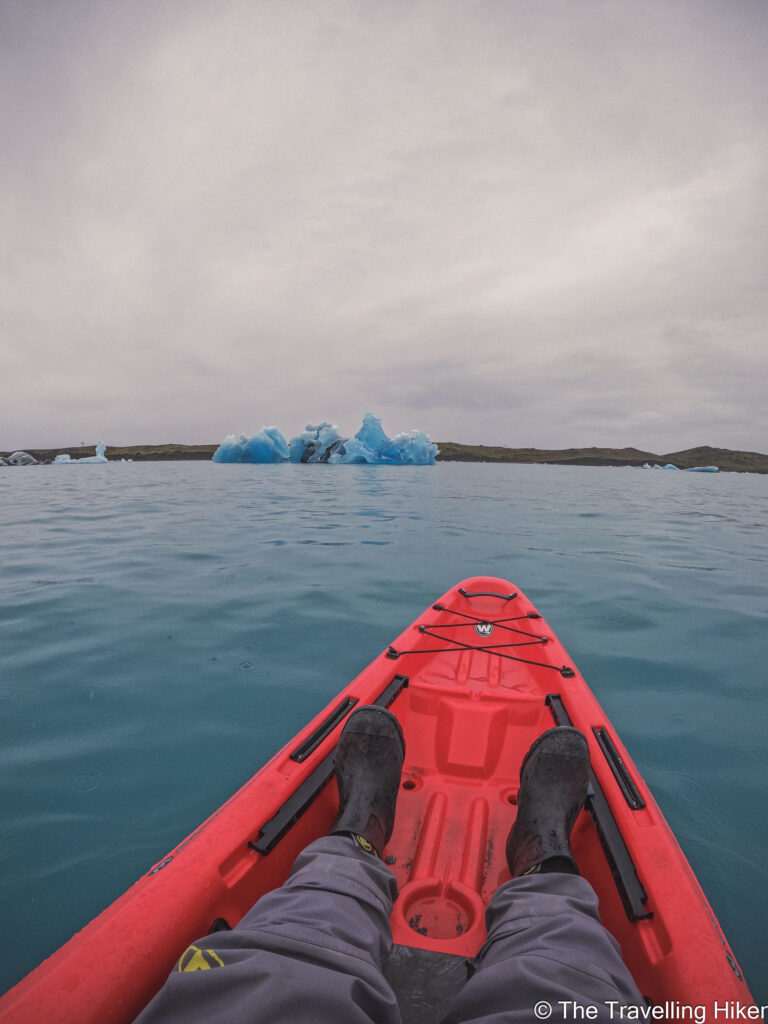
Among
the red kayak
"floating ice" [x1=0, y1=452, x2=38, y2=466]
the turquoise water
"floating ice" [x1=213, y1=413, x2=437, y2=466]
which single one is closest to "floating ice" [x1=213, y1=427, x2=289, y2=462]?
"floating ice" [x1=213, y1=413, x2=437, y2=466]

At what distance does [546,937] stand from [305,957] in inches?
26.5

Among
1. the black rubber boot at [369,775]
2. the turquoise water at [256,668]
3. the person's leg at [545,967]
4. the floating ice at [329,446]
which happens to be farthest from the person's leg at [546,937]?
the floating ice at [329,446]

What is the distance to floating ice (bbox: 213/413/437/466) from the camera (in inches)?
1763

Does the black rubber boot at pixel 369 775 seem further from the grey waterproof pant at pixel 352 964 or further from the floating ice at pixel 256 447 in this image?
the floating ice at pixel 256 447

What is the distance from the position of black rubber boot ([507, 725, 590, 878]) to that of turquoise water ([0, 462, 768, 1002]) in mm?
859

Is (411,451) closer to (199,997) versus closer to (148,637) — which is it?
(148,637)

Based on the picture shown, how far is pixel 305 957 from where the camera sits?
117 cm

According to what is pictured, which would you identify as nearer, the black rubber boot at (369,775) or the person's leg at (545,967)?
the person's leg at (545,967)

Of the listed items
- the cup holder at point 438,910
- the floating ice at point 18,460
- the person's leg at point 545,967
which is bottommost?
the cup holder at point 438,910

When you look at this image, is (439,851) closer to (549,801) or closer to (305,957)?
(549,801)

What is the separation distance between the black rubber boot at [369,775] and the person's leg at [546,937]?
0.54 metres

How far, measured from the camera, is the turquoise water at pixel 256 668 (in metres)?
2.33

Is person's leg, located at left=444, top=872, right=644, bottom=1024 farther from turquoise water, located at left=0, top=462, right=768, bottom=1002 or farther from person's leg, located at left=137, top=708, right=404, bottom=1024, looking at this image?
turquoise water, located at left=0, top=462, right=768, bottom=1002

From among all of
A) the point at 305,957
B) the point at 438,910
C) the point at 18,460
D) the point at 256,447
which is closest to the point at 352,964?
the point at 305,957
